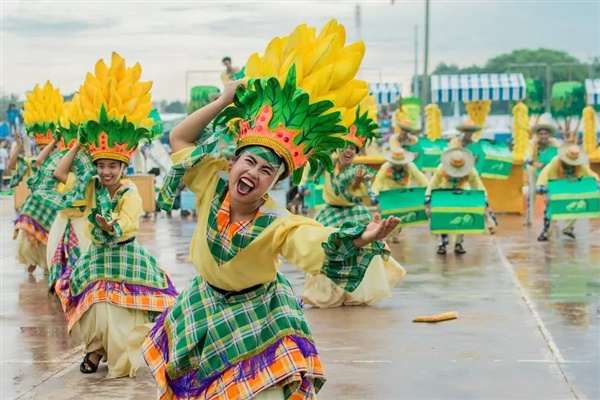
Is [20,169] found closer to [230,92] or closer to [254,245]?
[230,92]

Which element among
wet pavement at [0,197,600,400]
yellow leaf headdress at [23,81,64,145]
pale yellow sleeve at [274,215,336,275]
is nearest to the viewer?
pale yellow sleeve at [274,215,336,275]

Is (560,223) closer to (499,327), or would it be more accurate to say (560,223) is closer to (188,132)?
(499,327)

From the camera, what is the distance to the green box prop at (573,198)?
17.5 meters

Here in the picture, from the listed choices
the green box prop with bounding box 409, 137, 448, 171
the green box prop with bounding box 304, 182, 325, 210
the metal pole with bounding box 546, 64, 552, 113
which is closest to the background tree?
the metal pole with bounding box 546, 64, 552, 113

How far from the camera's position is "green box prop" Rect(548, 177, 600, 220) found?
1752cm

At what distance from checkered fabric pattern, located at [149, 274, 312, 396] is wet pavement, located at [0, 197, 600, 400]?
2.50m

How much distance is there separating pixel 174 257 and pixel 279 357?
36.3 ft

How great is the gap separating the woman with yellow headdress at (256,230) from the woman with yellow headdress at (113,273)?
8.73 feet

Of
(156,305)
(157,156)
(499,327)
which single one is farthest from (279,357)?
(157,156)

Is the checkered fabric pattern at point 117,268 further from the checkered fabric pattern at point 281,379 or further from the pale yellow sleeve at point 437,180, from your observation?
the pale yellow sleeve at point 437,180

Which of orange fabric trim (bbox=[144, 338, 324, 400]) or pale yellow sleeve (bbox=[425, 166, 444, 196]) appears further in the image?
pale yellow sleeve (bbox=[425, 166, 444, 196])

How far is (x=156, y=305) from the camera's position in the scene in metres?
8.15

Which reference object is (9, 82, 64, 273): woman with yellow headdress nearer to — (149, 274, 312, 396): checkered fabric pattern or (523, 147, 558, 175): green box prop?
(149, 274, 312, 396): checkered fabric pattern

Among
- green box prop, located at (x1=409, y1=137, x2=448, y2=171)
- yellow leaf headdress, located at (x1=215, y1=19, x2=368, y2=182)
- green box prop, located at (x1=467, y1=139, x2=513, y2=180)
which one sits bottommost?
green box prop, located at (x1=409, y1=137, x2=448, y2=171)
